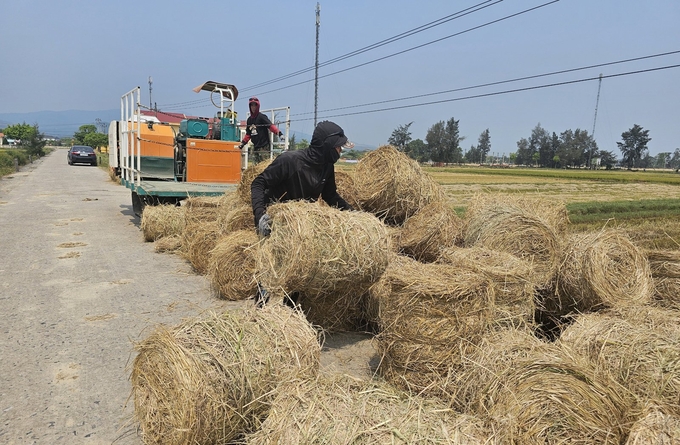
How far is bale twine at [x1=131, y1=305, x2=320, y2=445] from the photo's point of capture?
104 inches

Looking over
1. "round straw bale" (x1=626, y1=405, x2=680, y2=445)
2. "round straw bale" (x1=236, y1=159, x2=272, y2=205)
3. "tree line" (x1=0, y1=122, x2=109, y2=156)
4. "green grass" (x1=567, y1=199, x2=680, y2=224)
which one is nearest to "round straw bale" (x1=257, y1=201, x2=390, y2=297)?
"round straw bale" (x1=626, y1=405, x2=680, y2=445)

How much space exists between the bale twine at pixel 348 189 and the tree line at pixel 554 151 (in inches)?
3370

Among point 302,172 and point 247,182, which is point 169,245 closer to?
point 247,182

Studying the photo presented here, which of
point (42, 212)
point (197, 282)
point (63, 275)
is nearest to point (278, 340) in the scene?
point (197, 282)

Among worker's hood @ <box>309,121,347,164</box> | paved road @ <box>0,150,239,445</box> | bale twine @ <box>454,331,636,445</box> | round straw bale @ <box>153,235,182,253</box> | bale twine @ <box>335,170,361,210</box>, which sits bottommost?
paved road @ <box>0,150,239,445</box>

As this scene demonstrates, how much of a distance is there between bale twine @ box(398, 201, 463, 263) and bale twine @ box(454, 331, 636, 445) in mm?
2934

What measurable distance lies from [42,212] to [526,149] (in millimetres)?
136092

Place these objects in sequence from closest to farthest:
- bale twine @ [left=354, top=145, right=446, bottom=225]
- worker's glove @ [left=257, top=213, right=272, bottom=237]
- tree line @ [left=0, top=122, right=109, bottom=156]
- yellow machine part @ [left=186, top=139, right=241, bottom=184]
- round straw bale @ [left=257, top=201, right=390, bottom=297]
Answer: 1. round straw bale @ [left=257, top=201, right=390, bottom=297]
2. worker's glove @ [left=257, top=213, right=272, bottom=237]
3. bale twine @ [left=354, top=145, right=446, bottom=225]
4. yellow machine part @ [left=186, top=139, right=241, bottom=184]
5. tree line @ [left=0, top=122, right=109, bottom=156]

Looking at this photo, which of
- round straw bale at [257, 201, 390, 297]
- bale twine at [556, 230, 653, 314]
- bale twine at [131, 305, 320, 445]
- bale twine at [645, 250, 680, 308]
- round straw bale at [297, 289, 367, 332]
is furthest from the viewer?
bale twine at [645, 250, 680, 308]

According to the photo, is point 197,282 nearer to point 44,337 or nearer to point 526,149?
point 44,337

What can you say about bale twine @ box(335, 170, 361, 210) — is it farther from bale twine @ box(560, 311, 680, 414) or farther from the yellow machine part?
the yellow machine part

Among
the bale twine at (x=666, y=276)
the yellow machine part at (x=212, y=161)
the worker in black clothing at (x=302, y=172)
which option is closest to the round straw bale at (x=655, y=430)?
the bale twine at (x=666, y=276)

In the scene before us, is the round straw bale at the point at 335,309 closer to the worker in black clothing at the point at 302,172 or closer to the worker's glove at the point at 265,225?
the worker in black clothing at the point at 302,172

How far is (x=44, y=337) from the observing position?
4672 millimetres
